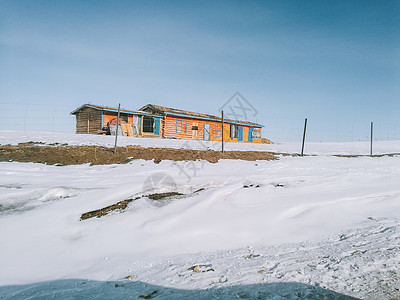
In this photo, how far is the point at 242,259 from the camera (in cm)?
262

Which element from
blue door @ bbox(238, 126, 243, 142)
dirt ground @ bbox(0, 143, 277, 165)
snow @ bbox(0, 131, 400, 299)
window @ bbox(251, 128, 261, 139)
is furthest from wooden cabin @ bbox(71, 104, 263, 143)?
snow @ bbox(0, 131, 400, 299)

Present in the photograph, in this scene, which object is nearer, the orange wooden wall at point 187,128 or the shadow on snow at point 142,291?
the shadow on snow at point 142,291

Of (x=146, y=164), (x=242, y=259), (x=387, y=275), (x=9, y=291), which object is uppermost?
(x=146, y=164)

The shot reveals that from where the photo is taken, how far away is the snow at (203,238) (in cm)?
211

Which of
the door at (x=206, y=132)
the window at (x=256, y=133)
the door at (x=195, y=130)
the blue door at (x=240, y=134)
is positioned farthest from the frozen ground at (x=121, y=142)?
the window at (x=256, y=133)

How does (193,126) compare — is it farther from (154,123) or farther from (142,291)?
(142,291)

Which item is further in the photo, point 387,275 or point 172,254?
point 172,254

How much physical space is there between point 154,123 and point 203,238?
67.0 feet

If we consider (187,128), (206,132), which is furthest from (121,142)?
(206,132)

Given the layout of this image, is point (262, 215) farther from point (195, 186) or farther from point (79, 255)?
point (79, 255)

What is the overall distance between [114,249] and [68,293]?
1.00m

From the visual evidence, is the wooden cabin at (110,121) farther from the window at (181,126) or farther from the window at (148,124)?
the window at (181,126)

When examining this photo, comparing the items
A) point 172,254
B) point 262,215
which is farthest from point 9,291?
point 262,215

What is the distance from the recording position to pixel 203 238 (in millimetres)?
3375
